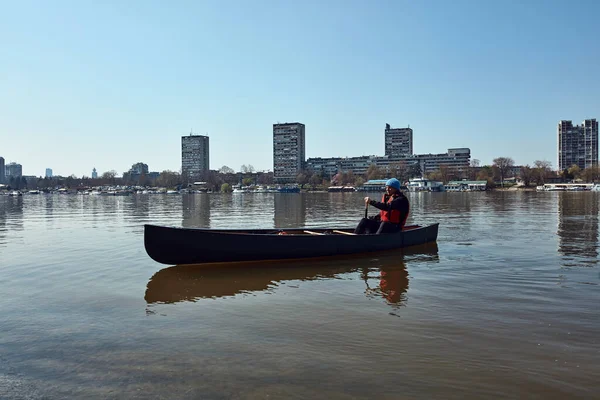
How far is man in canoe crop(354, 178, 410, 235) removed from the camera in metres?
16.4

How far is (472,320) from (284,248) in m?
6.98

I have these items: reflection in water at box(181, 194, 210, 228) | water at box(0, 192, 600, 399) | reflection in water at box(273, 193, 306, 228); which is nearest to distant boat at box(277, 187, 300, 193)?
reflection in water at box(273, 193, 306, 228)

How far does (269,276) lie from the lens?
1288 cm

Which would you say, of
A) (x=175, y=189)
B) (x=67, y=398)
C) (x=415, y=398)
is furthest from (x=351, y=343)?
(x=175, y=189)

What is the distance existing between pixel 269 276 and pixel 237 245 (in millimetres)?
1541

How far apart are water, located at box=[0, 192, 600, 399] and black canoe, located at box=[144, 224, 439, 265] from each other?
45cm

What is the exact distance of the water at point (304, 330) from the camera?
5820 millimetres

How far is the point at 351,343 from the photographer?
727 cm

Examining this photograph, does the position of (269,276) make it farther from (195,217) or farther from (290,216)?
(195,217)

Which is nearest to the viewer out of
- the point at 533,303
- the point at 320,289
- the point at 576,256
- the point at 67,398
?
the point at 67,398

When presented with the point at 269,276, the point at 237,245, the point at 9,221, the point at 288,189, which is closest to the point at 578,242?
the point at 269,276

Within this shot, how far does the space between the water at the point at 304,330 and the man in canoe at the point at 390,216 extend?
1.75 metres

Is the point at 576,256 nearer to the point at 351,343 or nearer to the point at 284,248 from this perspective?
the point at 284,248

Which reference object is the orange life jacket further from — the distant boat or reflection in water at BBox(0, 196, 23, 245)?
the distant boat
